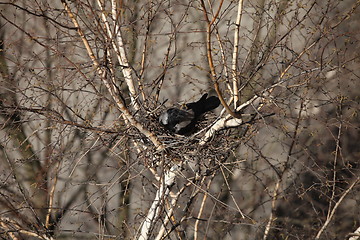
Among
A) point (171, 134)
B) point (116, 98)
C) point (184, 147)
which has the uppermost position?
point (116, 98)

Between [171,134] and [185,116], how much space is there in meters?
0.16

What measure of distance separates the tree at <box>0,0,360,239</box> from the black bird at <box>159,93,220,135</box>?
8cm

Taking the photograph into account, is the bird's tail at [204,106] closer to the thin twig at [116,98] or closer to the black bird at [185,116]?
the black bird at [185,116]

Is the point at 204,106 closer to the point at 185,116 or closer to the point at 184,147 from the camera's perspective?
the point at 185,116

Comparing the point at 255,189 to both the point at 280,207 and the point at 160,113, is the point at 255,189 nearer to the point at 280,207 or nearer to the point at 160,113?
the point at 280,207

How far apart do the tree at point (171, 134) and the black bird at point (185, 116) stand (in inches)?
3.0

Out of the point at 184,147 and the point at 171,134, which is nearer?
the point at 184,147

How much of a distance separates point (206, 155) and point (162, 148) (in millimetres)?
265

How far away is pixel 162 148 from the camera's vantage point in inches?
111

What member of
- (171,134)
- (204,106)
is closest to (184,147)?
(171,134)

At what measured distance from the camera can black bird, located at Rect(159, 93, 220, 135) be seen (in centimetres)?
285

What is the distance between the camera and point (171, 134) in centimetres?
299

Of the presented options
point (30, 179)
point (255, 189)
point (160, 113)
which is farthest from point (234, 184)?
point (160, 113)

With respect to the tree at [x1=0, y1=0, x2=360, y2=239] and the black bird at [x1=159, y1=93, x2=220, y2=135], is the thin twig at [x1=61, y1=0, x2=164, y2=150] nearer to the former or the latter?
the tree at [x1=0, y1=0, x2=360, y2=239]
